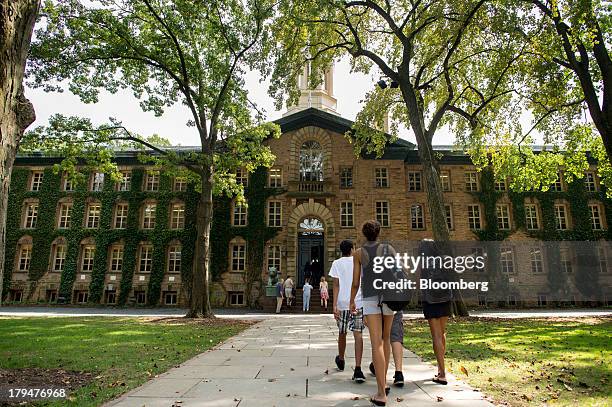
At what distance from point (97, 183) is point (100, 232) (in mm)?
4144

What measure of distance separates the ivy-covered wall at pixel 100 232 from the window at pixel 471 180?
2083 centimetres

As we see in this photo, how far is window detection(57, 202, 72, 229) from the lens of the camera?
29.7 metres

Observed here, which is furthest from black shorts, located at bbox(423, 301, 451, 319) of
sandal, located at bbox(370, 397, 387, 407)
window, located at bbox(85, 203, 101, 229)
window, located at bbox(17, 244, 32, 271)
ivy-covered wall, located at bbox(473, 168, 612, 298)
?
window, located at bbox(17, 244, 32, 271)

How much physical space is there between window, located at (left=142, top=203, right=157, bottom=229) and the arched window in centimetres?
1164

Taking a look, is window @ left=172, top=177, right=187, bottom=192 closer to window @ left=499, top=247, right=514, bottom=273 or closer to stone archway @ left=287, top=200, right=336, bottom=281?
stone archway @ left=287, top=200, right=336, bottom=281

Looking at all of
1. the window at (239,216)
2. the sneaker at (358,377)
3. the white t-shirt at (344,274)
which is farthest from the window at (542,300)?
the sneaker at (358,377)

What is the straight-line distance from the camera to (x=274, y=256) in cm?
2720

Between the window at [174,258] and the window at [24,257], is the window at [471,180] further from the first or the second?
the window at [24,257]

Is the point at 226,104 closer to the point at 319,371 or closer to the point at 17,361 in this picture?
the point at 17,361

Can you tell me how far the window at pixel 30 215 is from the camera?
29.8 meters

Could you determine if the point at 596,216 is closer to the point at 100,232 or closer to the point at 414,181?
the point at 414,181

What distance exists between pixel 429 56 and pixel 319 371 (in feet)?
56.7

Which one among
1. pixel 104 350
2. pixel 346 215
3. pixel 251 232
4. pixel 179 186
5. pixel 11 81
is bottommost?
pixel 104 350
